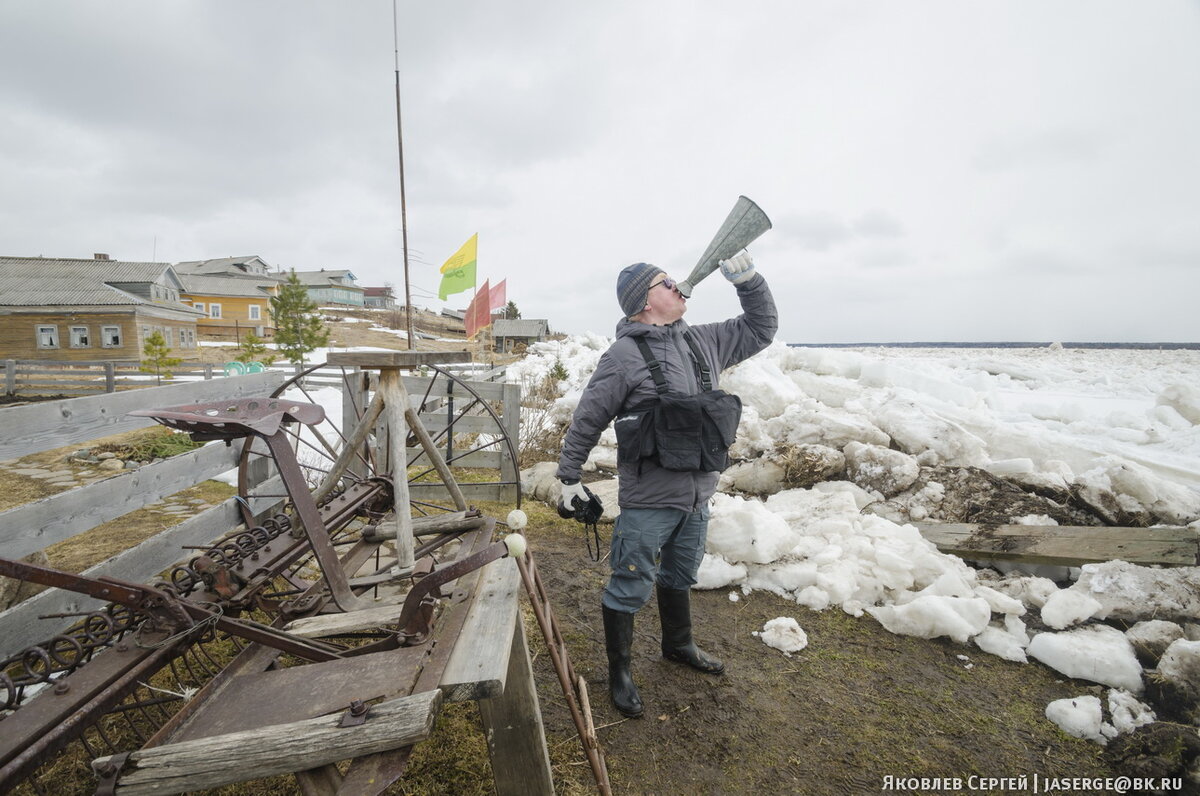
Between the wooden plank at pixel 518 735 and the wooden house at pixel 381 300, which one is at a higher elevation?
the wooden house at pixel 381 300

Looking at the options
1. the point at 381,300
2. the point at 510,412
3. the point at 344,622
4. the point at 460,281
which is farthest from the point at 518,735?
the point at 381,300

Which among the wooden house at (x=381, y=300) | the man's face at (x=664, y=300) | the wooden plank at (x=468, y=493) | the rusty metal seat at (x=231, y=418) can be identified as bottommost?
the wooden plank at (x=468, y=493)

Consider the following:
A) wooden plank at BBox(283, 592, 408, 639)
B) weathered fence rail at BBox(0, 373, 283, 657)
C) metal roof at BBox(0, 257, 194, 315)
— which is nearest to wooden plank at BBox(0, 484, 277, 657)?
weathered fence rail at BBox(0, 373, 283, 657)

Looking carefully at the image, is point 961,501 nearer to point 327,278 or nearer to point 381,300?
point 327,278

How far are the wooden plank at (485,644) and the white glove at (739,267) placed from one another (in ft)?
6.29

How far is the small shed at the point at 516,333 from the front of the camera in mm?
38469

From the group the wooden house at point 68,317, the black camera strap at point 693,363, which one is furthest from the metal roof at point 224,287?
the black camera strap at point 693,363

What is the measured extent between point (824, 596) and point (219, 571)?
366cm

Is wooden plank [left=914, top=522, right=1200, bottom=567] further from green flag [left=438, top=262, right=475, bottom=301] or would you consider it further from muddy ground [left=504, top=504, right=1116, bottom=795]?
green flag [left=438, top=262, right=475, bottom=301]

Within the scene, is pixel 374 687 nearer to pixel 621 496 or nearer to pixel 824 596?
pixel 621 496

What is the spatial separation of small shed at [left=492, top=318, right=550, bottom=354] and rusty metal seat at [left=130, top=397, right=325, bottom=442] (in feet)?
119

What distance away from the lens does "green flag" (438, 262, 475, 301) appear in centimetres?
1077

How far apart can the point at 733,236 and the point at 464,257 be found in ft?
29.0

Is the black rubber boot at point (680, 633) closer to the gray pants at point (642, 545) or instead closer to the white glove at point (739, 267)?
the gray pants at point (642, 545)
